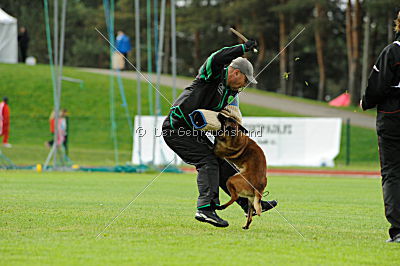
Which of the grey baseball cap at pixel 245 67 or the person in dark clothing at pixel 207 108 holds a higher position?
the grey baseball cap at pixel 245 67

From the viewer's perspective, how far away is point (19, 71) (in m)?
44.8

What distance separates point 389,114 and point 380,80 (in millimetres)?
375

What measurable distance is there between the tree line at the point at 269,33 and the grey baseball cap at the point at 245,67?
31.8 meters

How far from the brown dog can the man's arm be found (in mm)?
1391

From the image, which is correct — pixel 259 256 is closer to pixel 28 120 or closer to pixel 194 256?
pixel 194 256

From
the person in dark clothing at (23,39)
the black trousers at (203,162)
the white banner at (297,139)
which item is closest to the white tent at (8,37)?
the person in dark clothing at (23,39)

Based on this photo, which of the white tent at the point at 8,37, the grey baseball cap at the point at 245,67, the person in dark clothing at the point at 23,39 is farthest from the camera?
the person in dark clothing at the point at 23,39

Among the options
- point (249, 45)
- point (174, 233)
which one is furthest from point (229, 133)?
point (174, 233)

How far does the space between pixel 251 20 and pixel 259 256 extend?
171ft

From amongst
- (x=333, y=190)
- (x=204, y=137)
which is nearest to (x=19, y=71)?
(x=333, y=190)

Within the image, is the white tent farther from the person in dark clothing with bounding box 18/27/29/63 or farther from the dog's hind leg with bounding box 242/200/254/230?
the dog's hind leg with bounding box 242/200/254/230

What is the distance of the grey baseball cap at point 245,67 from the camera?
8.02 meters

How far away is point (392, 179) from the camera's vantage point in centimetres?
759

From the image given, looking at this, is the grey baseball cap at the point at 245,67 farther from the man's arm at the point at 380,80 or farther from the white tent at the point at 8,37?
the white tent at the point at 8,37
